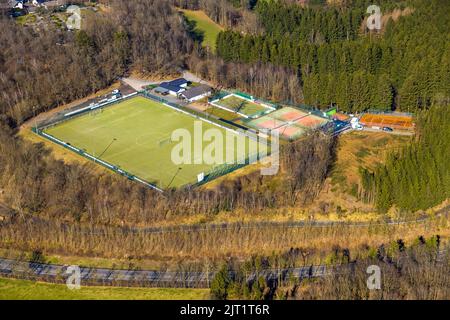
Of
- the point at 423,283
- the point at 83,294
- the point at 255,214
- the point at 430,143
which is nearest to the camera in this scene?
the point at 423,283

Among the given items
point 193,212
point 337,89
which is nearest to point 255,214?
point 193,212

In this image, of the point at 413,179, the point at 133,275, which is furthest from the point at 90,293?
the point at 413,179

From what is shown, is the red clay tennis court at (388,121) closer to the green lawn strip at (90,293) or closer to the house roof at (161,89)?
the house roof at (161,89)

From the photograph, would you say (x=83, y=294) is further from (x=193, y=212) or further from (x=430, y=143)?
(x=430, y=143)

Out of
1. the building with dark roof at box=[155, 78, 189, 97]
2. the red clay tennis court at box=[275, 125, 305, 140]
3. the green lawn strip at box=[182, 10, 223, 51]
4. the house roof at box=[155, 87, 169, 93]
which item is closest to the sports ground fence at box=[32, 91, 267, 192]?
the house roof at box=[155, 87, 169, 93]

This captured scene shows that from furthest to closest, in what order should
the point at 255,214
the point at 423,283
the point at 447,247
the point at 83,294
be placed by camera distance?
the point at 255,214, the point at 447,247, the point at 83,294, the point at 423,283

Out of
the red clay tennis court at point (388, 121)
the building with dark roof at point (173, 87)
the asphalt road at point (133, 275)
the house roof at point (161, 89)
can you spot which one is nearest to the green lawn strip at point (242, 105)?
the building with dark roof at point (173, 87)
